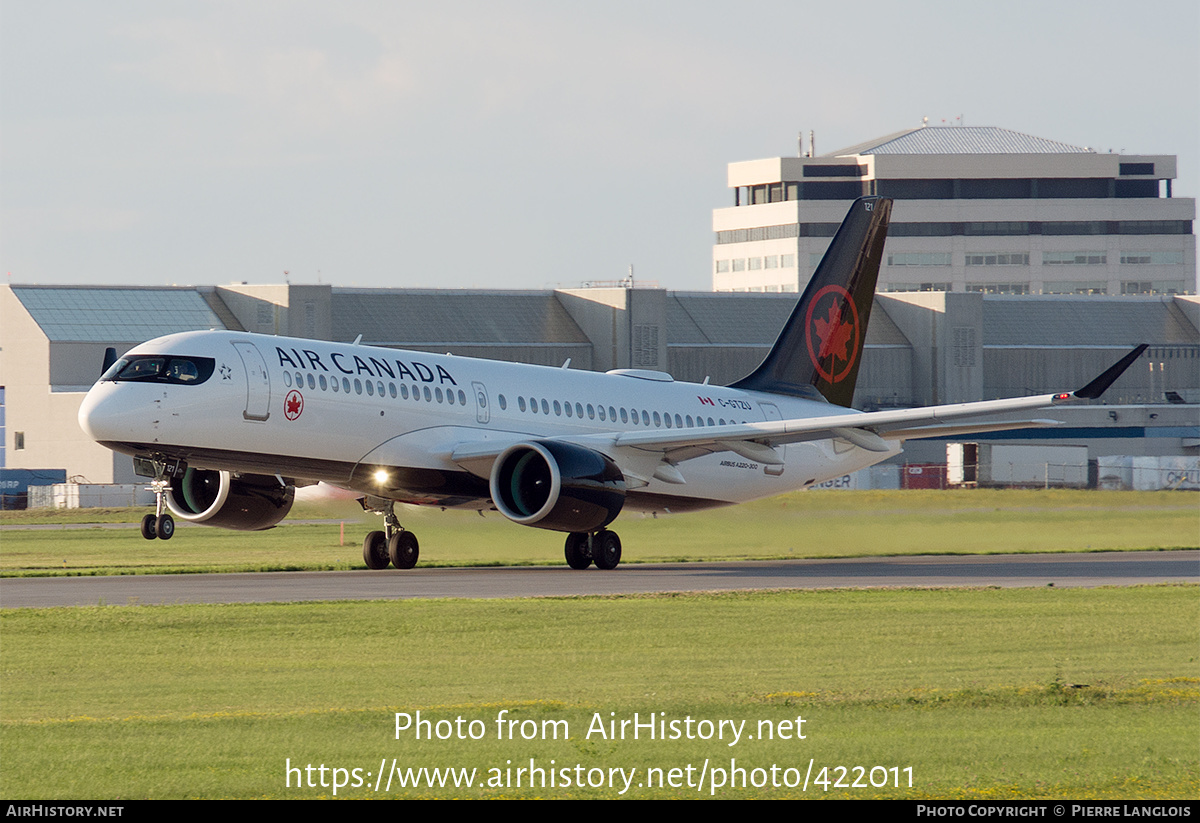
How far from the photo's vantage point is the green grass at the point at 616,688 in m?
12.1

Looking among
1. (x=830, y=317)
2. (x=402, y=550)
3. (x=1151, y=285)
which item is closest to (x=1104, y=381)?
(x=830, y=317)

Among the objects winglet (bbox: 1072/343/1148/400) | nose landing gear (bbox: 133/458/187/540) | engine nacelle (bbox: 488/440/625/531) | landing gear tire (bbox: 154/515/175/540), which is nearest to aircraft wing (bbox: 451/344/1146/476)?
engine nacelle (bbox: 488/440/625/531)

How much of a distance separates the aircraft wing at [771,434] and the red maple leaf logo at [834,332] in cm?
730

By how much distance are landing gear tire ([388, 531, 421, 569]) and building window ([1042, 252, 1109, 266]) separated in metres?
151

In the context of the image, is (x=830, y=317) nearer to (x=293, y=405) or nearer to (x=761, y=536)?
(x=761, y=536)

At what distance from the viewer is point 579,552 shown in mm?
34438

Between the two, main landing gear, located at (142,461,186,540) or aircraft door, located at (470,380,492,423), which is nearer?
main landing gear, located at (142,461,186,540)

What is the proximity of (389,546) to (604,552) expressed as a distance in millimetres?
4604

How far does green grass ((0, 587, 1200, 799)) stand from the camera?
39.8ft

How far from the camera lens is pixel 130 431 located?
29.0 m

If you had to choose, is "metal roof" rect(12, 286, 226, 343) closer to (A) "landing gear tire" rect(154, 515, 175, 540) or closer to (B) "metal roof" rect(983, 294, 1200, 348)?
(B) "metal roof" rect(983, 294, 1200, 348)

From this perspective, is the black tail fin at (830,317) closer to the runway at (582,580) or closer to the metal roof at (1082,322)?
the runway at (582,580)

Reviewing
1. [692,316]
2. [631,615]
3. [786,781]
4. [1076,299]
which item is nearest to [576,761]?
[786,781]

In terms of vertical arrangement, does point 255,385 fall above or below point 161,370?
below
